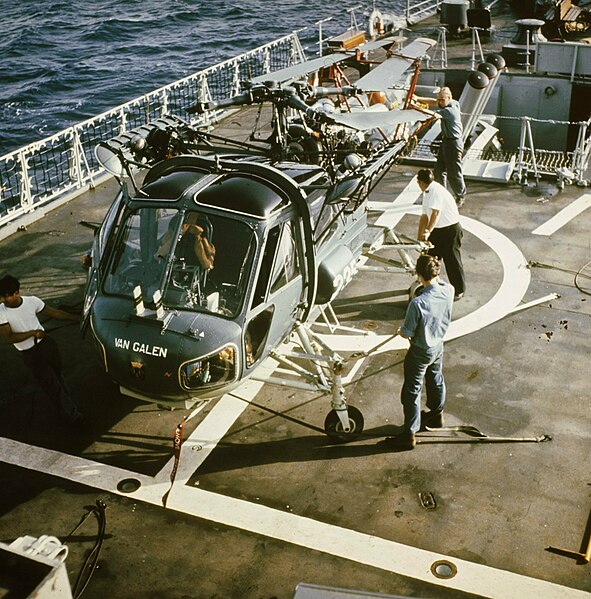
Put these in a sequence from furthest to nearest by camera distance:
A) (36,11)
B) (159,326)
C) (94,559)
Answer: (36,11) → (159,326) → (94,559)

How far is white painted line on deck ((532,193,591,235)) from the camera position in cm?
1549

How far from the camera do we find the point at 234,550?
835 centimetres

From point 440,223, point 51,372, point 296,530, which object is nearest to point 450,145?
point 440,223

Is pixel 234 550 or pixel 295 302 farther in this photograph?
pixel 295 302

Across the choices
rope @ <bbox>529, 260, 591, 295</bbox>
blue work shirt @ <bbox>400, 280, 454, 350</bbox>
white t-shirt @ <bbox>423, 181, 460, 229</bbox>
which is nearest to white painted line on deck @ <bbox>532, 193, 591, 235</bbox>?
rope @ <bbox>529, 260, 591, 295</bbox>

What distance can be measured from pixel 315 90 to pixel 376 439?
19.8ft

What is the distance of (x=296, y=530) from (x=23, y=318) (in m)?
4.40

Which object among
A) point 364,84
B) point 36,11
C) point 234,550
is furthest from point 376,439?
point 36,11

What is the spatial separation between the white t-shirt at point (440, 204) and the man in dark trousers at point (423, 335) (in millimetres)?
3075

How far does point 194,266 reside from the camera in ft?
30.7

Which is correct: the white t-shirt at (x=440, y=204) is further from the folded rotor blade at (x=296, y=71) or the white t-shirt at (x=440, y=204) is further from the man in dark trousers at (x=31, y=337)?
the man in dark trousers at (x=31, y=337)

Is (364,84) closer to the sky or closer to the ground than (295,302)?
closer to the sky

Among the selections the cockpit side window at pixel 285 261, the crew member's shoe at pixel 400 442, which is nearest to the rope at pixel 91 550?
the cockpit side window at pixel 285 261

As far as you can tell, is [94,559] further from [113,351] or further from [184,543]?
[113,351]
